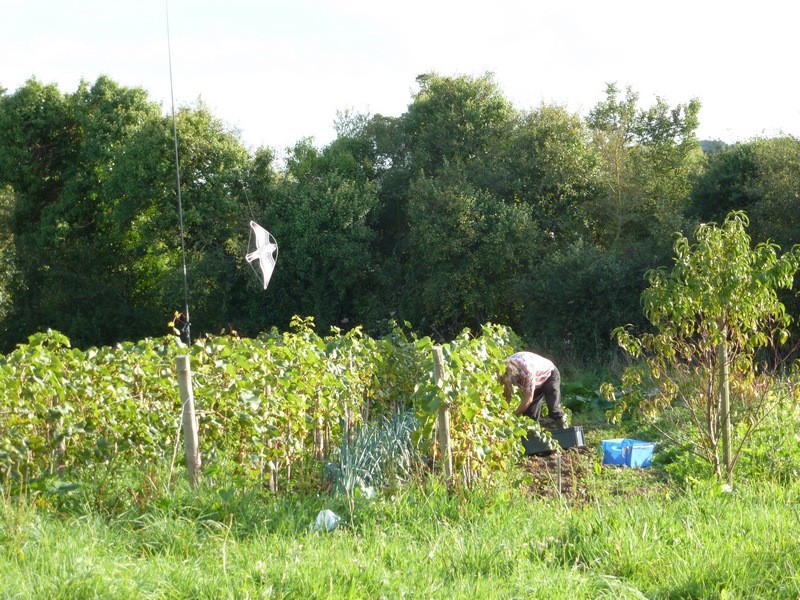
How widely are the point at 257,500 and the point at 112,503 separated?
0.81 metres

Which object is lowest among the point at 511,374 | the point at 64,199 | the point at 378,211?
the point at 511,374

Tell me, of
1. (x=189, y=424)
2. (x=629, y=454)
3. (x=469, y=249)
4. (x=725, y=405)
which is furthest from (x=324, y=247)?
(x=189, y=424)

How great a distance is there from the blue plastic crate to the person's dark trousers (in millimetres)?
1271

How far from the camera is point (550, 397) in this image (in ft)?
28.8

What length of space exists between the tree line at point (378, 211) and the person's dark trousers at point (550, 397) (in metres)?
8.23

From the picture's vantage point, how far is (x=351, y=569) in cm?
384

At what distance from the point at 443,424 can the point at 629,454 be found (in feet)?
7.27

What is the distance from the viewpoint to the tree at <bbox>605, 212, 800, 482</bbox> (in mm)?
5609

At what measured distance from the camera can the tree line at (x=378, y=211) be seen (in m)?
18.2

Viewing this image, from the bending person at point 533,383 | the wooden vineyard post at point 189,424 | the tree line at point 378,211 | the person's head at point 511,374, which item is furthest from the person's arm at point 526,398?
the tree line at point 378,211

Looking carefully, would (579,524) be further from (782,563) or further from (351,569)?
(351,569)

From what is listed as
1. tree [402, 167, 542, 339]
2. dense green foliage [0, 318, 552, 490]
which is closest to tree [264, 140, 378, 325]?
tree [402, 167, 542, 339]

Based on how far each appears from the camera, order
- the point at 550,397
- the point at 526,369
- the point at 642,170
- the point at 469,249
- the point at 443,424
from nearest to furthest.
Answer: the point at 443,424 < the point at 526,369 < the point at 550,397 < the point at 469,249 < the point at 642,170

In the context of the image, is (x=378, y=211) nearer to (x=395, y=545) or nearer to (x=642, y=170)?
(x=642, y=170)
